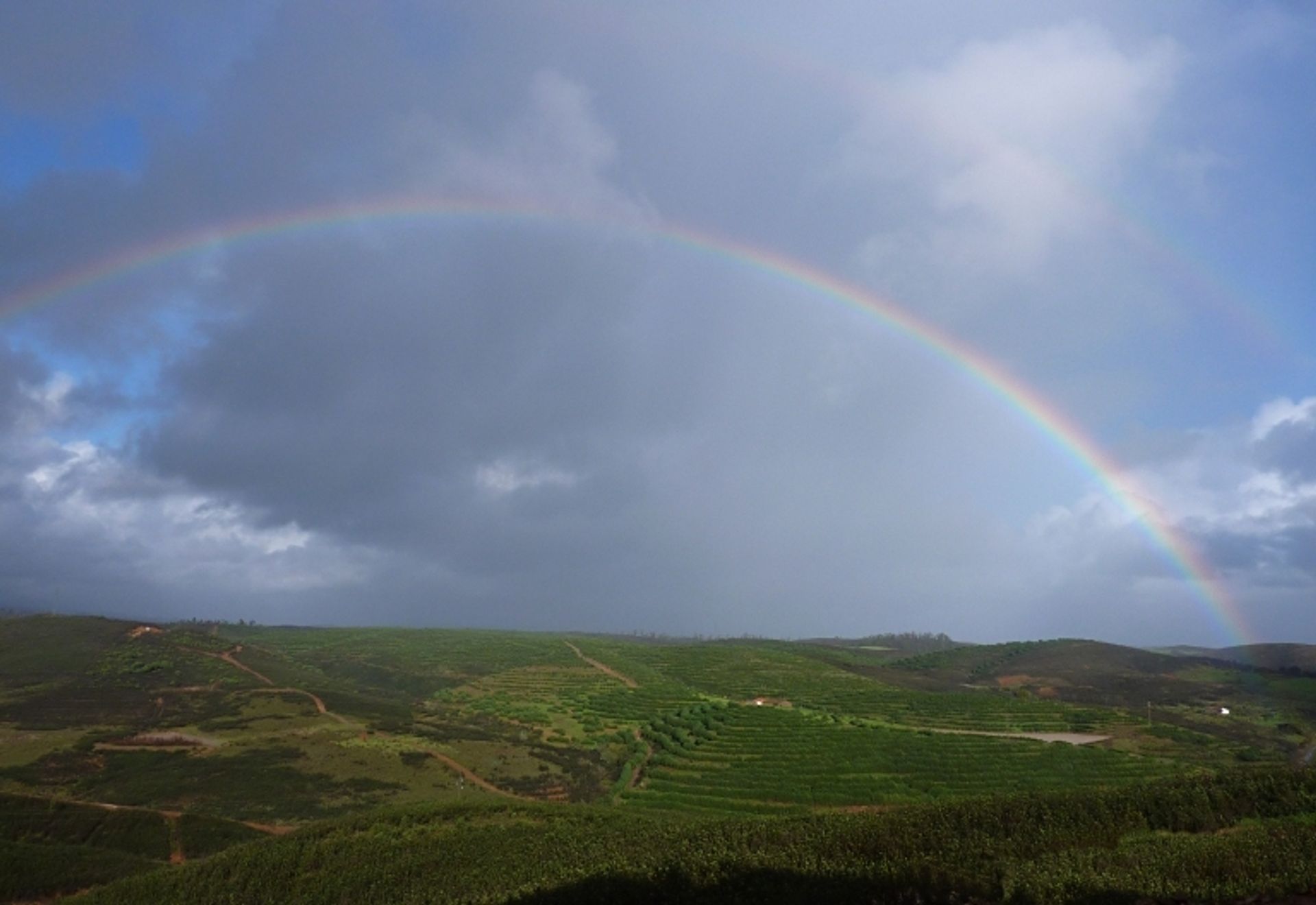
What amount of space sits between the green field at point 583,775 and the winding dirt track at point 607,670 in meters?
1.75

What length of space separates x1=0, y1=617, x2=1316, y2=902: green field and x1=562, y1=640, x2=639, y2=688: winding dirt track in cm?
175

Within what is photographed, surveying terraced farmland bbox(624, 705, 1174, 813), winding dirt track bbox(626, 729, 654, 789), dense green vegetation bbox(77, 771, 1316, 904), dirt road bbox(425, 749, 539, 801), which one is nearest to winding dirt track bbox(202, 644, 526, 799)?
dirt road bbox(425, 749, 539, 801)

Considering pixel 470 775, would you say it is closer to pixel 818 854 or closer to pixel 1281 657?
pixel 818 854

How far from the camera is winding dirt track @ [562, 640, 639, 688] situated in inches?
3880

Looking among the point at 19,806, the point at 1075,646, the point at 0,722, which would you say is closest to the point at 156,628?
the point at 0,722

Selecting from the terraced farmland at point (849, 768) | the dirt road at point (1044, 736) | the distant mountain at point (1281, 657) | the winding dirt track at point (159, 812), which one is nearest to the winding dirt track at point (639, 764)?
the terraced farmland at point (849, 768)

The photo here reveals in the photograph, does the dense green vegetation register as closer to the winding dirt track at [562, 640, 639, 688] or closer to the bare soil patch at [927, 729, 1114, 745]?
the bare soil patch at [927, 729, 1114, 745]

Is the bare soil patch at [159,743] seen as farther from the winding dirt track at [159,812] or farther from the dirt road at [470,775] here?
the dirt road at [470,775]

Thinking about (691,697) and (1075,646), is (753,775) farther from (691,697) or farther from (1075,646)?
(1075,646)

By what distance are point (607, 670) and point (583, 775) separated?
217 ft

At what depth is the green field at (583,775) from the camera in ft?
73.6

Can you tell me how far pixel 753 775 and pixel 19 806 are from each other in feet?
126

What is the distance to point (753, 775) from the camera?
4806 cm

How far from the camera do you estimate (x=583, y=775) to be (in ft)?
161
